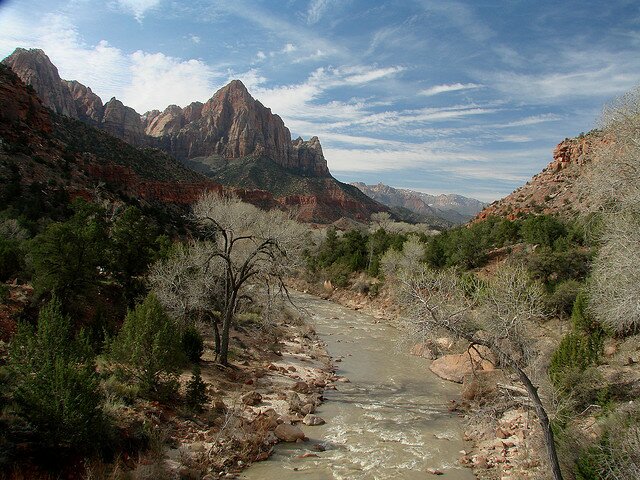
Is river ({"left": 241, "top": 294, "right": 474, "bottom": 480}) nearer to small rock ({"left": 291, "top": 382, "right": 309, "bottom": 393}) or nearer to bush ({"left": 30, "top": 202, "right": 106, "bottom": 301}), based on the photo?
small rock ({"left": 291, "top": 382, "right": 309, "bottom": 393})

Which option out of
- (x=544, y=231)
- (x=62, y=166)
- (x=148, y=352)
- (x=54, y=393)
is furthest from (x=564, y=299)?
(x=62, y=166)

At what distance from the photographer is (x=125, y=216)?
18.6m

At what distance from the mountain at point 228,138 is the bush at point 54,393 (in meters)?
86.0

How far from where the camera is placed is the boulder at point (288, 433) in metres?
10.8

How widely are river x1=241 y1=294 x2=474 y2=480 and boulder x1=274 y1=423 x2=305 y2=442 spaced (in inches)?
7.9

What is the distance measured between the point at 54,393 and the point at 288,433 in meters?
5.84

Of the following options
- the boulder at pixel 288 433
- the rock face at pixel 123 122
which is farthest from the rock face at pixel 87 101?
the boulder at pixel 288 433

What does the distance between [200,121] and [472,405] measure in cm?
16544

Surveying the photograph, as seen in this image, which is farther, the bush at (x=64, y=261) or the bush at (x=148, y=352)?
the bush at (x=64, y=261)

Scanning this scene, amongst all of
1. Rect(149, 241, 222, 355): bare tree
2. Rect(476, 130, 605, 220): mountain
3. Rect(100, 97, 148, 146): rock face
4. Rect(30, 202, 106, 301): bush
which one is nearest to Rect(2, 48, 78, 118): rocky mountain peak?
Rect(100, 97, 148, 146): rock face

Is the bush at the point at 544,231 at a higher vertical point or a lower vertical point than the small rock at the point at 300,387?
higher

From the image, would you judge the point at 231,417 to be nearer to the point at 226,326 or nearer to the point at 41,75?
the point at 226,326

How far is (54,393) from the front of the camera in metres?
7.21

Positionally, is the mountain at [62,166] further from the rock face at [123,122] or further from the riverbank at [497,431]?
the rock face at [123,122]
